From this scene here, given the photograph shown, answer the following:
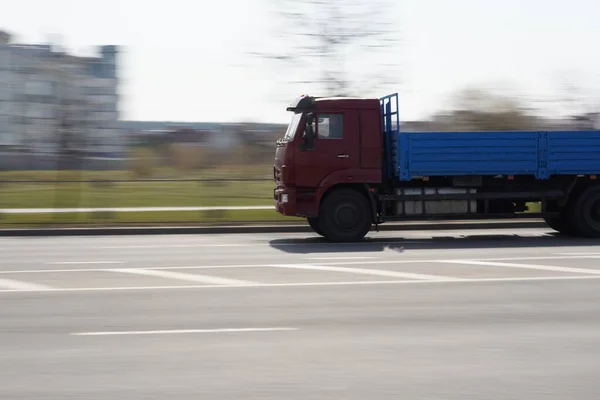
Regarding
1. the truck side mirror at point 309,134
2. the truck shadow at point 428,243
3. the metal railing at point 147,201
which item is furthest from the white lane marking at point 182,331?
the metal railing at point 147,201

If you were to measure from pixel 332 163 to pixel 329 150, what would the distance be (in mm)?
271

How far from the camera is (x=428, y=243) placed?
55.6 feet

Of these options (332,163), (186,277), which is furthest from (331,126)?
(186,277)

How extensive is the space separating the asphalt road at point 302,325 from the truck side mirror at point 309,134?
10.3ft

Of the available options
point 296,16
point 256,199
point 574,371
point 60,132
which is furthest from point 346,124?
point 60,132

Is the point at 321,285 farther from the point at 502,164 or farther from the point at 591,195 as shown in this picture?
the point at 591,195

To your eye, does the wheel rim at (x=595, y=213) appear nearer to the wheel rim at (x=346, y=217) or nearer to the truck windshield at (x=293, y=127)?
the wheel rim at (x=346, y=217)

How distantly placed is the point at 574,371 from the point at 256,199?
17813 millimetres

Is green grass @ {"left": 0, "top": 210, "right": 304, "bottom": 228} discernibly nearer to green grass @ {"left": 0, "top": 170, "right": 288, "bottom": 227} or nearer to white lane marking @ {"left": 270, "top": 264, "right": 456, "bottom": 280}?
green grass @ {"left": 0, "top": 170, "right": 288, "bottom": 227}

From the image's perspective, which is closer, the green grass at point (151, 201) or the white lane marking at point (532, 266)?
the white lane marking at point (532, 266)

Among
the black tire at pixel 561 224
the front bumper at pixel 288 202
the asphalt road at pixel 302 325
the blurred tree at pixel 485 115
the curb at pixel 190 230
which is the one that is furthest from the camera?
the blurred tree at pixel 485 115

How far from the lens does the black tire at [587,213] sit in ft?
59.1

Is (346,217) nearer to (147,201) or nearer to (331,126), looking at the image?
(331,126)

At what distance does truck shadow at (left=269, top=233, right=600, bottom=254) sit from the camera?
15.9m
